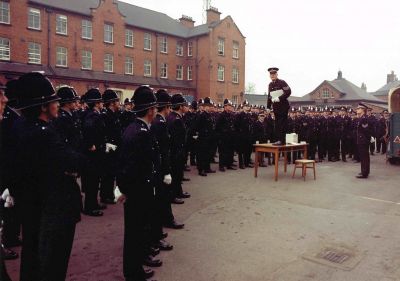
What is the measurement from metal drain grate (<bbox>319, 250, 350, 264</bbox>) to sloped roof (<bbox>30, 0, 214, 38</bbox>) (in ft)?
109

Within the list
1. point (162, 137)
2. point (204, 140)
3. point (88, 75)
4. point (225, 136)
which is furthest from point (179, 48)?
point (162, 137)

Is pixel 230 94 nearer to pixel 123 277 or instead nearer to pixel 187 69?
pixel 187 69

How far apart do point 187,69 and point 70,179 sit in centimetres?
4089

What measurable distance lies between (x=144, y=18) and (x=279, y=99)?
112ft

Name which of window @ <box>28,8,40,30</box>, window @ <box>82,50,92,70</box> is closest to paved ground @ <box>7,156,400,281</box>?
window @ <box>82,50,92,70</box>

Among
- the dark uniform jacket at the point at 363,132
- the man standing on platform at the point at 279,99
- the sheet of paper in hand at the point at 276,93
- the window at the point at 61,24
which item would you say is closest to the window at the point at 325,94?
the window at the point at 61,24

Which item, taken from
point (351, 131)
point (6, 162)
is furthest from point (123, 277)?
point (351, 131)

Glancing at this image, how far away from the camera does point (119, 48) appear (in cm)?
3600

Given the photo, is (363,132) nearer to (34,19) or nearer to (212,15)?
(34,19)

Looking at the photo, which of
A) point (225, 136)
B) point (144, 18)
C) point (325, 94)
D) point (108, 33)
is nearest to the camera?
point (225, 136)

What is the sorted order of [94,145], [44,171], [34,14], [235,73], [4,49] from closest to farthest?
[44,171]
[94,145]
[4,49]
[34,14]
[235,73]

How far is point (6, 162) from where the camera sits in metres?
3.79

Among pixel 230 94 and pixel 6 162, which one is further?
pixel 230 94

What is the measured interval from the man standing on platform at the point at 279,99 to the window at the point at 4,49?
26.2 metres
